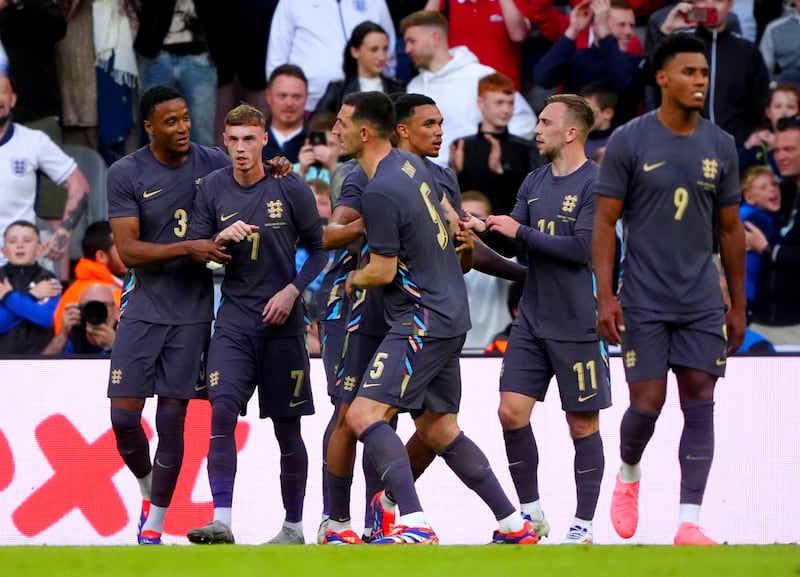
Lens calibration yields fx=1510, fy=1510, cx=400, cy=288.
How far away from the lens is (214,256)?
831cm

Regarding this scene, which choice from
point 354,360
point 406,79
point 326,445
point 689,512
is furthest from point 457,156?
point 689,512

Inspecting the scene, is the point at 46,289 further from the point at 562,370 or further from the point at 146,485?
the point at 562,370

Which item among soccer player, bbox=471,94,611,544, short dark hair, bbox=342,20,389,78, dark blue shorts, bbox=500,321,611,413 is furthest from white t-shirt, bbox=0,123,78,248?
dark blue shorts, bbox=500,321,611,413

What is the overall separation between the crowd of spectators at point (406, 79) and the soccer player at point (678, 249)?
167 inches

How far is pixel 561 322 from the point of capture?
27.3 ft

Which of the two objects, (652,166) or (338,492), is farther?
(338,492)

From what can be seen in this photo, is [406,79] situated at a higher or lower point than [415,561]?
higher

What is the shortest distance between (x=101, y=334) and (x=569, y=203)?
4140 mm

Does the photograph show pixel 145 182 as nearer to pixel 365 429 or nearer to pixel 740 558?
pixel 365 429

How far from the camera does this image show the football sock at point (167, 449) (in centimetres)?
866

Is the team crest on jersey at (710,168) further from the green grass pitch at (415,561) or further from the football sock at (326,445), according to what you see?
the football sock at (326,445)

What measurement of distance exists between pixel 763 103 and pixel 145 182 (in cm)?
570

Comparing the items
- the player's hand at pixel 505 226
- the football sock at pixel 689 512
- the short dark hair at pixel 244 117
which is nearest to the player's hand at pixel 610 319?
the football sock at pixel 689 512

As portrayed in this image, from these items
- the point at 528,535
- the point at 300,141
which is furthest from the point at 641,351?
the point at 300,141
